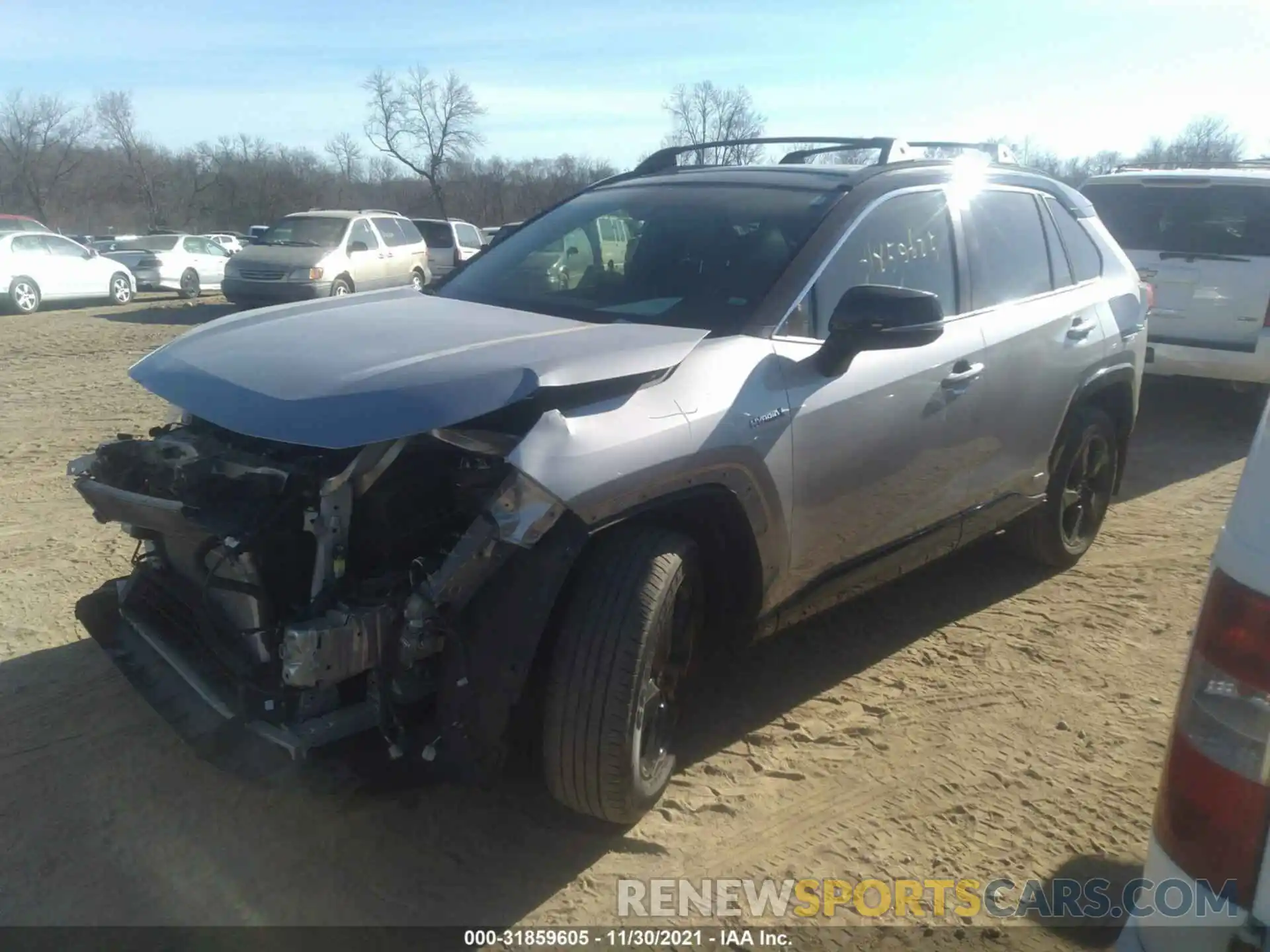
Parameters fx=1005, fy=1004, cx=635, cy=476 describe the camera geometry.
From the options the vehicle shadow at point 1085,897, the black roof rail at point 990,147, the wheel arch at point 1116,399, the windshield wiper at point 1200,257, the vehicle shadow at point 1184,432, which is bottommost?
the vehicle shadow at point 1184,432

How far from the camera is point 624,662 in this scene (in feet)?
8.72

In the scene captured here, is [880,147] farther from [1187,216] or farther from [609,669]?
[1187,216]

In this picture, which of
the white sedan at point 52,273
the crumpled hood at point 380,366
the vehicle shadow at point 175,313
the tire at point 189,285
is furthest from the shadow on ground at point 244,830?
the tire at point 189,285

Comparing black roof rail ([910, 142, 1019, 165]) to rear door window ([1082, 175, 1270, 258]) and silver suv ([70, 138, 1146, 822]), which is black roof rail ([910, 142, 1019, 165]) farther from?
rear door window ([1082, 175, 1270, 258])

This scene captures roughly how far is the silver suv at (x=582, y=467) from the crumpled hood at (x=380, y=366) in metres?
0.01

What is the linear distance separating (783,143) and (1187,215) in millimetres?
4883

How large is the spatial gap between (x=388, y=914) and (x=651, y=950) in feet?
2.28

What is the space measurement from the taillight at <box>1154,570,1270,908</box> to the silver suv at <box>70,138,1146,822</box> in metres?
1.36

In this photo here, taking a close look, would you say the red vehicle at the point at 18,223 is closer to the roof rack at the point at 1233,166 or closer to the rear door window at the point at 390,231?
the rear door window at the point at 390,231

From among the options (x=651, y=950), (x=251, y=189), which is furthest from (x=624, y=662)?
(x=251, y=189)

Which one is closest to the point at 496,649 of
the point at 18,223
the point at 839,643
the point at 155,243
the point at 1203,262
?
the point at 839,643

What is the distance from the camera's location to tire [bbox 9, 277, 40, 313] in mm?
17422

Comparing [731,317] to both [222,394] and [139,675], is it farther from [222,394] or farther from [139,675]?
[139,675]

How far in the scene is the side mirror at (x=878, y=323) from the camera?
300 centimetres
